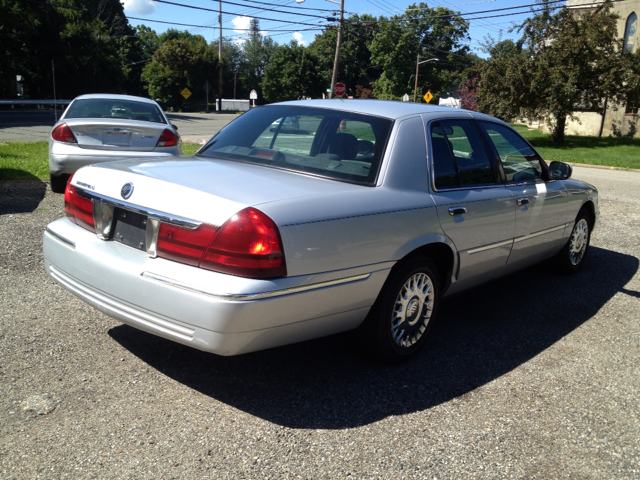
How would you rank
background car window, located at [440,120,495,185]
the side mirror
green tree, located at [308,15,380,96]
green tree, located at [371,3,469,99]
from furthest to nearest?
→ green tree, located at [308,15,380,96] → green tree, located at [371,3,469,99] → the side mirror → background car window, located at [440,120,495,185]

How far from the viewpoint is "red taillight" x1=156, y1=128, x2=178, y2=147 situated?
8359mm

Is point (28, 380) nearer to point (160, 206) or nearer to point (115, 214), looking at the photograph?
point (115, 214)

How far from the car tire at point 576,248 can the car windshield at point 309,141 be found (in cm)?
293

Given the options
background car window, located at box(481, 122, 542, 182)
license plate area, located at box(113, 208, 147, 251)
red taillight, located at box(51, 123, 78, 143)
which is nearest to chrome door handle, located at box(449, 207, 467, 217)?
background car window, located at box(481, 122, 542, 182)

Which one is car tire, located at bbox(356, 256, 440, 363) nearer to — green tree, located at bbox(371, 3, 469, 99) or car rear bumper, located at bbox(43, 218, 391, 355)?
car rear bumper, located at bbox(43, 218, 391, 355)

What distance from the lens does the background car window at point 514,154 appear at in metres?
4.66

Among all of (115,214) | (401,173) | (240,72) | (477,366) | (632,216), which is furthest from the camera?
(240,72)

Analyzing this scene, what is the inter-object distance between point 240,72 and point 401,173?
123 metres

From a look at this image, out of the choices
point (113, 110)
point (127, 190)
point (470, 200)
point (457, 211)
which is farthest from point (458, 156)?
point (113, 110)

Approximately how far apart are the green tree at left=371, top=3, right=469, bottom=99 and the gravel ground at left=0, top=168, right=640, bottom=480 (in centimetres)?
6944

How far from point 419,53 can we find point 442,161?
2960 inches

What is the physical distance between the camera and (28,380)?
326cm

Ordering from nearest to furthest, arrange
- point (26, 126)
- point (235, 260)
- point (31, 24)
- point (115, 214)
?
point (235, 260) → point (115, 214) → point (26, 126) → point (31, 24)

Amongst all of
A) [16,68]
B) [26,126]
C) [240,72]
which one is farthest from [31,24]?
[240,72]
